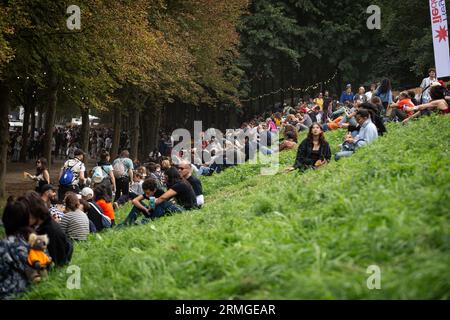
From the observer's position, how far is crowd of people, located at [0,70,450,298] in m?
7.96

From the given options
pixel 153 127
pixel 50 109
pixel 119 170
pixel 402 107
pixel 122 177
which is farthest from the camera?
pixel 153 127


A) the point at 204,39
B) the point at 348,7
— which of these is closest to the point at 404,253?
the point at 204,39

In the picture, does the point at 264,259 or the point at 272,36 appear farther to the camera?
the point at 272,36

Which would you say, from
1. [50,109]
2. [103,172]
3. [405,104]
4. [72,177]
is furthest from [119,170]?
[405,104]

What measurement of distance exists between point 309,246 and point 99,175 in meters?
12.7

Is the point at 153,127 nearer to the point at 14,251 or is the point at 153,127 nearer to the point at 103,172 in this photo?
the point at 103,172

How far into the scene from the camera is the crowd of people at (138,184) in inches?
313

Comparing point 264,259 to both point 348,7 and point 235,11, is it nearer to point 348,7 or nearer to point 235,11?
point 235,11

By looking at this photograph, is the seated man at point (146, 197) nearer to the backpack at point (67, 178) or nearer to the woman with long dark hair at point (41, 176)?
the backpack at point (67, 178)

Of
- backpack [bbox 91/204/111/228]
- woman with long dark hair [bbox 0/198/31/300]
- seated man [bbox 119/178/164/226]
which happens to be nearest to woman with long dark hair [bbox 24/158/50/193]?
backpack [bbox 91/204/111/228]

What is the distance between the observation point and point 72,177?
16875 mm

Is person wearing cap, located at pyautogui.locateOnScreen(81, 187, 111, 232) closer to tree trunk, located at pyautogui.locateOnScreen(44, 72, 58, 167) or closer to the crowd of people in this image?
the crowd of people
